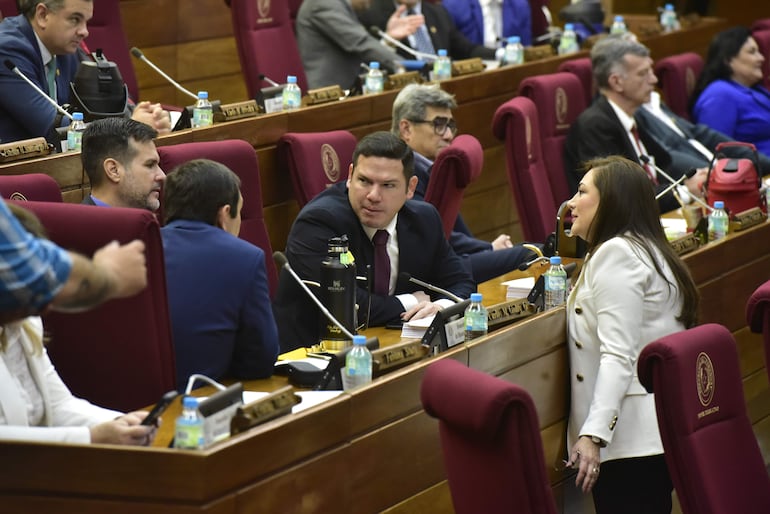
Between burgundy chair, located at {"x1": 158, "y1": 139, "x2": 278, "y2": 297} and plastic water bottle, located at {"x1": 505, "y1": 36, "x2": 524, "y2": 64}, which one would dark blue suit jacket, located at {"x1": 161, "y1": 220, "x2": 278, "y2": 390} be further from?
plastic water bottle, located at {"x1": 505, "y1": 36, "x2": 524, "y2": 64}

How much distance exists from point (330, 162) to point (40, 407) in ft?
5.76

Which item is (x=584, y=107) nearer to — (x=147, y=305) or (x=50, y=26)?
(x=50, y=26)

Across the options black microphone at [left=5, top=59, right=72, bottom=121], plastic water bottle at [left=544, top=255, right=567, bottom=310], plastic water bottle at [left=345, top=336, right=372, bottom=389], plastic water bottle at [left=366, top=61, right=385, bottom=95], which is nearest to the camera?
plastic water bottle at [left=345, top=336, right=372, bottom=389]

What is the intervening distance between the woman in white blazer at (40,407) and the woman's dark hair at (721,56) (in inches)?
Answer: 151

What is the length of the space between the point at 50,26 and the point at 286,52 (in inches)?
52.2

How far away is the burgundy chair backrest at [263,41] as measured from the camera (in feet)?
14.9

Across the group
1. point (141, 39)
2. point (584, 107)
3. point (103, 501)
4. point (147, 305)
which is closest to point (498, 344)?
point (147, 305)

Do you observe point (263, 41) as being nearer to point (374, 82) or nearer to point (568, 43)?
point (374, 82)

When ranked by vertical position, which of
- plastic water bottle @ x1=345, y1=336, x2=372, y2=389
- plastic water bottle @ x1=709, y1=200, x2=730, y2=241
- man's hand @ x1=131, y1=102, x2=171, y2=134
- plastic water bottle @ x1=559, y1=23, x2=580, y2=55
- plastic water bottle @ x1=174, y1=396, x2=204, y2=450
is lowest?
plastic water bottle @ x1=709, y1=200, x2=730, y2=241

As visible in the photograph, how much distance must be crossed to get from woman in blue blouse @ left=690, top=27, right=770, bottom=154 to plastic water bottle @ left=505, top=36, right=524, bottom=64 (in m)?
0.85

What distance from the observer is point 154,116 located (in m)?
3.44

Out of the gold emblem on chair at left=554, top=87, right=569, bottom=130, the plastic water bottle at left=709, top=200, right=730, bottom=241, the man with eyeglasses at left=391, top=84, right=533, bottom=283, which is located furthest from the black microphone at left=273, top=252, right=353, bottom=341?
the gold emblem on chair at left=554, top=87, right=569, bottom=130

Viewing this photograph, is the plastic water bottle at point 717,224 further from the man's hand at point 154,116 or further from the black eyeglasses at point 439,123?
the man's hand at point 154,116

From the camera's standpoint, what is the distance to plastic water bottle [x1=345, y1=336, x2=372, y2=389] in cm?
224
